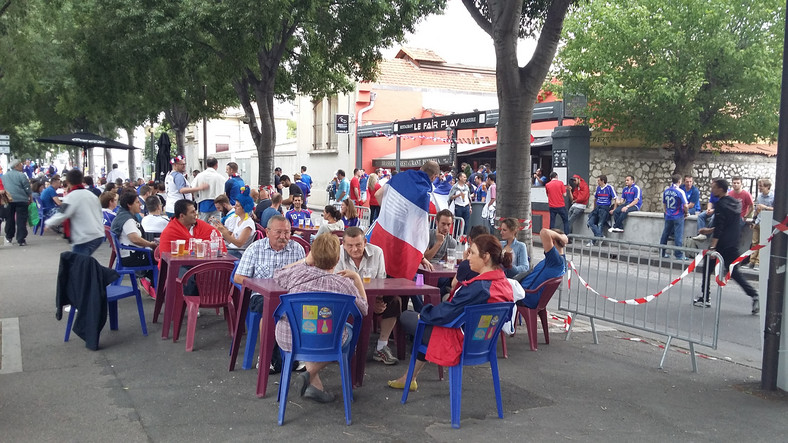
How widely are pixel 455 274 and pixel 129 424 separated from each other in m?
3.26

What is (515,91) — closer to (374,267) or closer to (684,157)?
(374,267)

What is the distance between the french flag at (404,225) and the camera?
651 centimetres

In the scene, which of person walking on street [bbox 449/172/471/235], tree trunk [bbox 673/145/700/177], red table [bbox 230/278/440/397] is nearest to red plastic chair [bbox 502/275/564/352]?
red table [bbox 230/278/440/397]

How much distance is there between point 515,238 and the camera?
7.41 metres

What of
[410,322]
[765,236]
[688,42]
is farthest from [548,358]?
[688,42]

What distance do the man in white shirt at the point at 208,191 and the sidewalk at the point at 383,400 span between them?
501 centimetres

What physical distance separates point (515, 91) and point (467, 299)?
3.69 meters

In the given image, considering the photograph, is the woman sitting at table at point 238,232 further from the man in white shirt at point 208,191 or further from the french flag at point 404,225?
the man in white shirt at point 208,191

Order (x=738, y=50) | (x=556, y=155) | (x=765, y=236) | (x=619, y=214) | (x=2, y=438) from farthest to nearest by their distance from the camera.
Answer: (x=738, y=50) < (x=556, y=155) < (x=619, y=214) < (x=765, y=236) < (x=2, y=438)

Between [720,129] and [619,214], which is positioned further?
[720,129]

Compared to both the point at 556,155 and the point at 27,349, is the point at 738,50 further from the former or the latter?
the point at 27,349

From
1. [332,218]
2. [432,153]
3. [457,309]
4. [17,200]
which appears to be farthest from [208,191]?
[432,153]

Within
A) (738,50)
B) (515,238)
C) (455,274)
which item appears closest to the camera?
(455,274)

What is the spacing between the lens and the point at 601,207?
1708 cm
